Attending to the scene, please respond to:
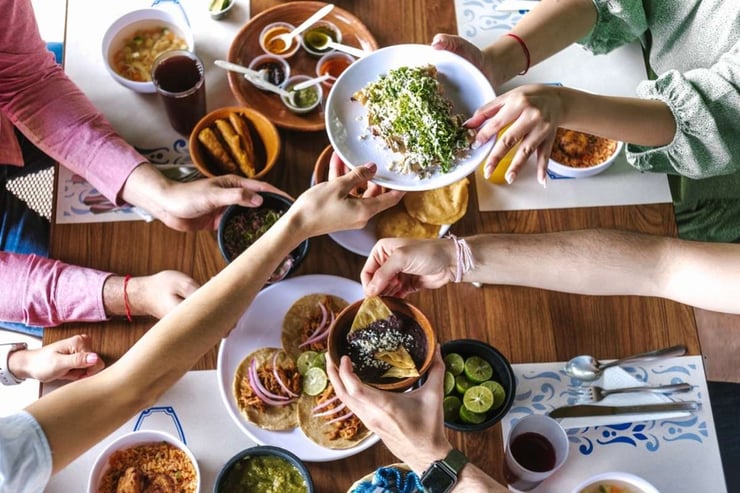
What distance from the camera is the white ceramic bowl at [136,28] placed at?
2066mm

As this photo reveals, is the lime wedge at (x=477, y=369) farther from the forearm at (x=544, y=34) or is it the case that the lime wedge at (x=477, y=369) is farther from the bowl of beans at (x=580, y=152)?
the forearm at (x=544, y=34)

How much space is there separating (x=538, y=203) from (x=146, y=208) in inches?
49.0

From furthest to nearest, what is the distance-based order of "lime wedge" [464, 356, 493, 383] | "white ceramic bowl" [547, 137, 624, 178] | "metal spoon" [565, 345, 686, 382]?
"white ceramic bowl" [547, 137, 624, 178]
"metal spoon" [565, 345, 686, 382]
"lime wedge" [464, 356, 493, 383]

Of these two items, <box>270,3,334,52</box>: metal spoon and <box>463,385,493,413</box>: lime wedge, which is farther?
<box>270,3,334,52</box>: metal spoon

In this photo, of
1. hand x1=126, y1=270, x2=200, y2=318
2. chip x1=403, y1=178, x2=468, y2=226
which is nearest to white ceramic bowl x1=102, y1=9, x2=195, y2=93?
hand x1=126, y1=270, x2=200, y2=318

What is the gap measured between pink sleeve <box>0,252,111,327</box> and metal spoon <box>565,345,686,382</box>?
137 cm

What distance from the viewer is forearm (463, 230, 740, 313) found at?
1.83m

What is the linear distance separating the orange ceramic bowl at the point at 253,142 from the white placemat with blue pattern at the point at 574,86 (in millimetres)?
671

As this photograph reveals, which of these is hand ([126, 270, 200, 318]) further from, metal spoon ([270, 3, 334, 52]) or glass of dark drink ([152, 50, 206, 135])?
metal spoon ([270, 3, 334, 52])

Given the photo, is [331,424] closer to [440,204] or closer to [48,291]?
[440,204]

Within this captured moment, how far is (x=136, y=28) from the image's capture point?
7.02ft

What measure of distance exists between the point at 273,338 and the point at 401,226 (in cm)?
51

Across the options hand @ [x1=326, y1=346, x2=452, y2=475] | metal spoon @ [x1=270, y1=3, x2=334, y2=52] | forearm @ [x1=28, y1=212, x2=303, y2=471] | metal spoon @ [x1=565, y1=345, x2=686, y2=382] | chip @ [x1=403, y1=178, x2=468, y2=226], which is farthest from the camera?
metal spoon @ [x1=270, y1=3, x2=334, y2=52]

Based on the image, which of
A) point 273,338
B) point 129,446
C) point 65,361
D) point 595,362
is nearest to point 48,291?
point 65,361
